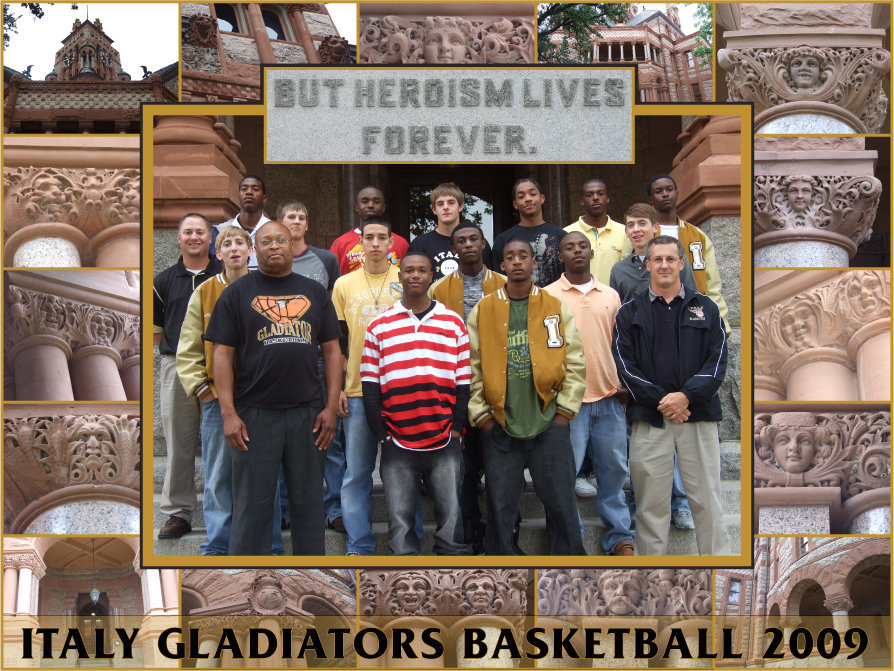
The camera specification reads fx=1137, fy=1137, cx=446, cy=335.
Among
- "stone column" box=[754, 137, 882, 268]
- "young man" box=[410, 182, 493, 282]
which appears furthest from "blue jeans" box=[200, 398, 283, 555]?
"stone column" box=[754, 137, 882, 268]

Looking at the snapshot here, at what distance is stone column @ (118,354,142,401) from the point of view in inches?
291

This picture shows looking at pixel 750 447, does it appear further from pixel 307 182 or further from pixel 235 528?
pixel 307 182

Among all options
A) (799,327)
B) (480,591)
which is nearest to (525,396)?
(480,591)

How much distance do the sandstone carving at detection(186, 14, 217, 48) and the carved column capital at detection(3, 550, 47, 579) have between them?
137 inches

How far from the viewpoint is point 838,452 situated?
288 inches

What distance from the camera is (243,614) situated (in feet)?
23.3

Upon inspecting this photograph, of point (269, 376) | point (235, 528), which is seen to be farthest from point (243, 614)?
point (269, 376)

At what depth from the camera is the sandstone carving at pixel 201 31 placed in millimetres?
7504

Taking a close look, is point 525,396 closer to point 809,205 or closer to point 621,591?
point 621,591

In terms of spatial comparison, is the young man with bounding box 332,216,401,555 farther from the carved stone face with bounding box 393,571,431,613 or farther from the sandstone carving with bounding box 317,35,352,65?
the sandstone carving with bounding box 317,35,352,65

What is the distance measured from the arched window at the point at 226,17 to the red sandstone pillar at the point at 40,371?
2.33 meters

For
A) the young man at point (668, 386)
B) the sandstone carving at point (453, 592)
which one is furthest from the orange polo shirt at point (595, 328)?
the sandstone carving at point (453, 592)

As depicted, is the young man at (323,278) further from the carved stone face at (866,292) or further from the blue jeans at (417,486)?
the carved stone face at (866,292)

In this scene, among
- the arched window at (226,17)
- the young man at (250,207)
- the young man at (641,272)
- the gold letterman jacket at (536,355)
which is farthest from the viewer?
the arched window at (226,17)
